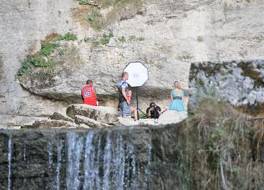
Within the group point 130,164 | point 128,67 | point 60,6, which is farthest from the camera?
point 60,6

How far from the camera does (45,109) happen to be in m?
16.8

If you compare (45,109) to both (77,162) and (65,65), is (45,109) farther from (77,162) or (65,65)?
(77,162)

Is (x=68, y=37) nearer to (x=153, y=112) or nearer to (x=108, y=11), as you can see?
(x=108, y=11)

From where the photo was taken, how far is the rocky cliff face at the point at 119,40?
16688 millimetres

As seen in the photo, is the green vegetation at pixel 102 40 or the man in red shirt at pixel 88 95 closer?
the man in red shirt at pixel 88 95

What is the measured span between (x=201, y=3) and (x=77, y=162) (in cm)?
1021

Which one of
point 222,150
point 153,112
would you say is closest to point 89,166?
point 222,150

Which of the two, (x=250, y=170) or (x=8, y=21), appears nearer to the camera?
(x=250, y=170)

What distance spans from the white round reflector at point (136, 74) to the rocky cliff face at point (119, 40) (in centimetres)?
29

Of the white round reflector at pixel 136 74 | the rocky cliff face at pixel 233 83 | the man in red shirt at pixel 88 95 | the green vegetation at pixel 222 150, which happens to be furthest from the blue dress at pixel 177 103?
the green vegetation at pixel 222 150

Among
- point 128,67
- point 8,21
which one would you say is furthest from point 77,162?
point 8,21

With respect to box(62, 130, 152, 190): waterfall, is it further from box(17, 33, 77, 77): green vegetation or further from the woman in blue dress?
box(17, 33, 77, 77): green vegetation

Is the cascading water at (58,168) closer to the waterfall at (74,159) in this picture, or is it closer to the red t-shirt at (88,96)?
the waterfall at (74,159)

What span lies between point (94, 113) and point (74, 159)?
5.28 m
